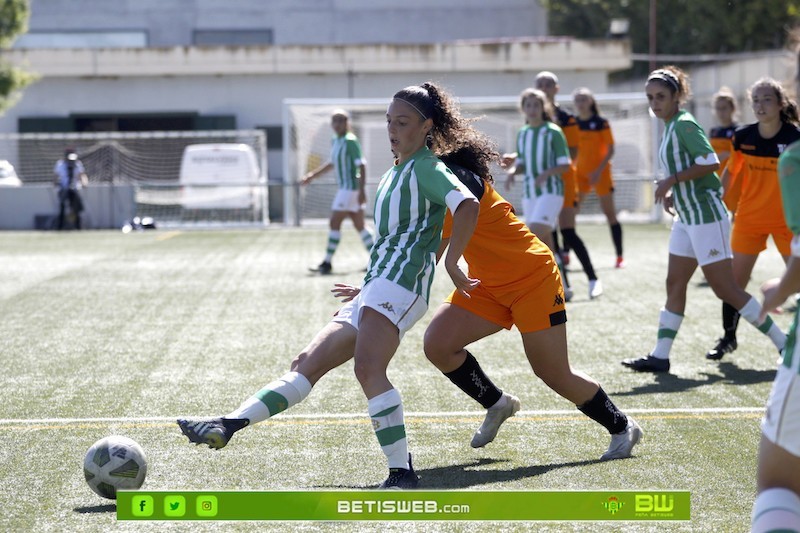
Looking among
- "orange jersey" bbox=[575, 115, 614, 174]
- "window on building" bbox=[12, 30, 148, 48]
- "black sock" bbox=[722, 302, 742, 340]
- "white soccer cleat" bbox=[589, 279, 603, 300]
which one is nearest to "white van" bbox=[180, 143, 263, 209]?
"orange jersey" bbox=[575, 115, 614, 174]

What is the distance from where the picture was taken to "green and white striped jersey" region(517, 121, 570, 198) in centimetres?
1109

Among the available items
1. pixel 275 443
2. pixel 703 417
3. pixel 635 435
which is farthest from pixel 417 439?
pixel 703 417

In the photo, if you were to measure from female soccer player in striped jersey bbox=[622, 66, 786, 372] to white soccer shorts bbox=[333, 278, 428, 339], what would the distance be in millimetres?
3020

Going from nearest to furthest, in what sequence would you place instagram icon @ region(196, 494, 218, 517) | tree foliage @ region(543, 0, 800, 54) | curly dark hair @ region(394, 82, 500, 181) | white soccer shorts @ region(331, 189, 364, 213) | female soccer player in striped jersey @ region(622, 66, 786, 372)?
instagram icon @ region(196, 494, 218, 517) → curly dark hair @ region(394, 82, 500, 181) → female soccer player in striped jersey @ region(622, 66, 786, 372) → white soccer shorts @ region(331, 189, 364, 213) → tree foliage @ region(543, 0, 800, 54)

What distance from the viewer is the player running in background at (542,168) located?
11055 mm

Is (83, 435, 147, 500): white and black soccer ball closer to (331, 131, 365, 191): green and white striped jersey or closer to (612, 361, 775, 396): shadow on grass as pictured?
(612, 361, 775, 396): shadow on grass

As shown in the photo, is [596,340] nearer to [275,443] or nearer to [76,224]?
[275,443]

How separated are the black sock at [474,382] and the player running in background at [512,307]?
59mm

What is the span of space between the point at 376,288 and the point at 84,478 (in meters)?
1.49

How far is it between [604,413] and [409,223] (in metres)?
1.37

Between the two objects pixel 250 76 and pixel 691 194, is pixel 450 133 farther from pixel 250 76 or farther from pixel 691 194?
pixel 250 76

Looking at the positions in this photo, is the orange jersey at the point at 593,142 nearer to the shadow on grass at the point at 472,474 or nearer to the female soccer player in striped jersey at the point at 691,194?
the female soccer player in striped jersey at the point at 691,194

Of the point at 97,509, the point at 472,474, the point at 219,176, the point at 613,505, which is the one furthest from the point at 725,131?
the point at 219,176

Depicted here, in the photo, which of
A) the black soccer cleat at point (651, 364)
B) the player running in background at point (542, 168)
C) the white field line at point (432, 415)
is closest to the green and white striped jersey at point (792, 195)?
the white field line at point (432, 415)
